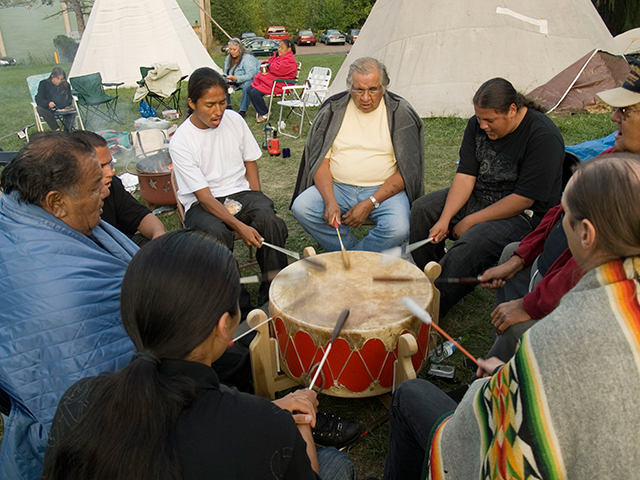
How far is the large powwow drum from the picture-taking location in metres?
2.47

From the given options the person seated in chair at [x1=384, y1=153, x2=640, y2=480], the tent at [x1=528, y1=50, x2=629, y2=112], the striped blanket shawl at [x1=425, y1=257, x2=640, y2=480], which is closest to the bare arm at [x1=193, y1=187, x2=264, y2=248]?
the person seated in chair at [x1=384, y1=153, x2=640, y2=480]

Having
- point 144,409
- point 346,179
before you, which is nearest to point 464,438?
point 144,409

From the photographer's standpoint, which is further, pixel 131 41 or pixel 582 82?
pixel 131 41

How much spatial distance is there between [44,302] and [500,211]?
283 centimetres

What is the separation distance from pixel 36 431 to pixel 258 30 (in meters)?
35.1

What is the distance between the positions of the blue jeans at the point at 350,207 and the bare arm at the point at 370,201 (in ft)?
0.19

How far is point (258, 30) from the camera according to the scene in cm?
3331

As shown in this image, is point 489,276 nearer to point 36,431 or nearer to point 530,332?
point 530,332

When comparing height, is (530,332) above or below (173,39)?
above

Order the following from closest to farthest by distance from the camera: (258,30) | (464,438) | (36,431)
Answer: (464,438) → (36,431) → (258,30)

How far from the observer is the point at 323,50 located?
2791 centimetres

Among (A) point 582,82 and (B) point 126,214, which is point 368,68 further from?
(A) point 582,82

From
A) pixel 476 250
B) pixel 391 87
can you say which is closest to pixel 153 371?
pixel 476 250

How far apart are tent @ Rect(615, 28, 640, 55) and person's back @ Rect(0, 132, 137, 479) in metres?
13.0
